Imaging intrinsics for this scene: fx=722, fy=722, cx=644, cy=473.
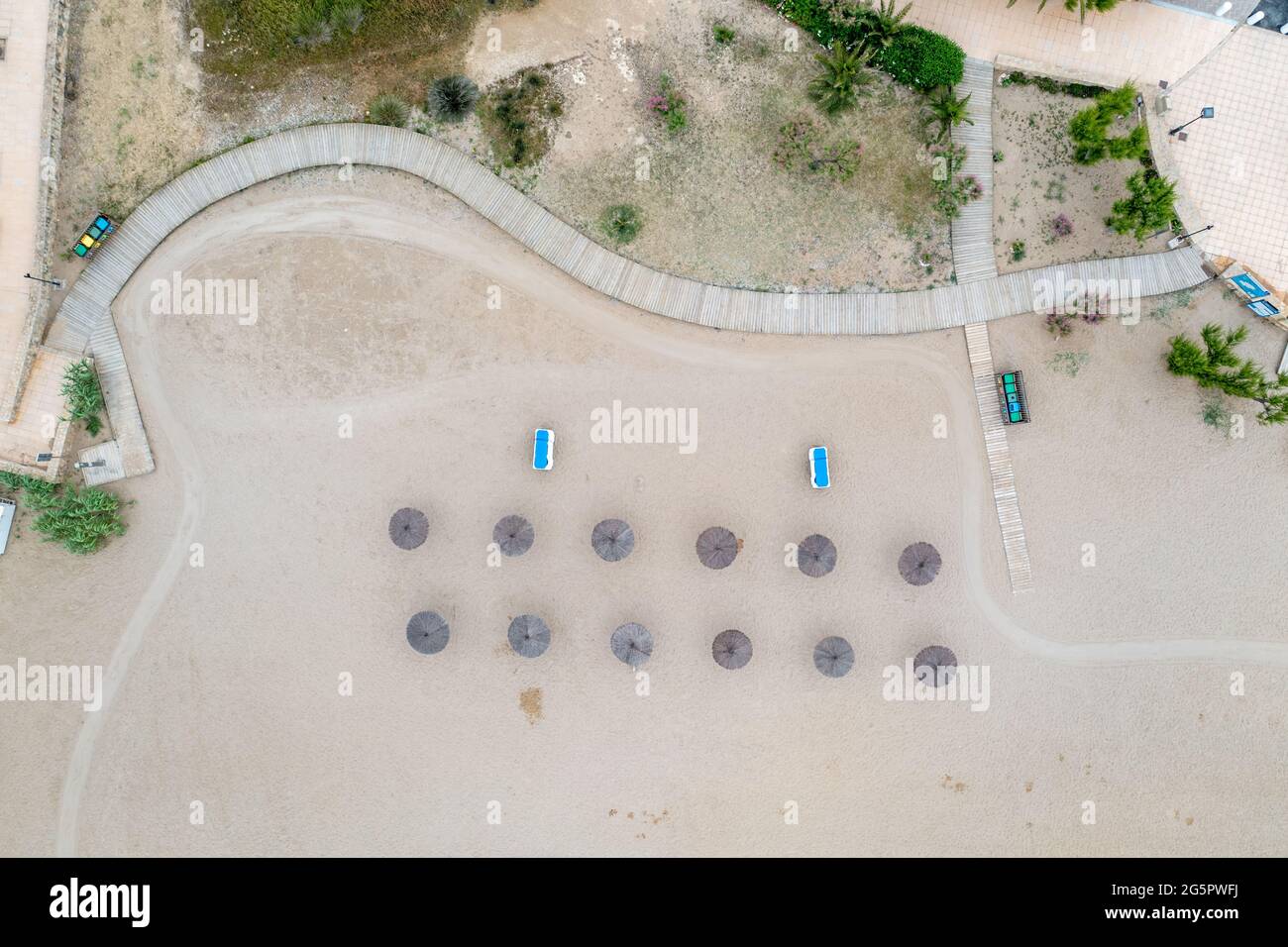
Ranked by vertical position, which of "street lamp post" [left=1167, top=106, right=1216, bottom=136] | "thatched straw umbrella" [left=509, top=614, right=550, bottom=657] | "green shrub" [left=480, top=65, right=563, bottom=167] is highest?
"green shrub" [left=480, top=65, right=563, bottom=167]

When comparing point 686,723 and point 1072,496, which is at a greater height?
point 1072,496

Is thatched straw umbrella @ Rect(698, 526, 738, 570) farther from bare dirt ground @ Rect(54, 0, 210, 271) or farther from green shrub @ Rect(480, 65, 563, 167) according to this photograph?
bare dirt ground @ Rect(54, 0, 210, 271)

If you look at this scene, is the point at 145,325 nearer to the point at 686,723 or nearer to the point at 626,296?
the point at 626,296

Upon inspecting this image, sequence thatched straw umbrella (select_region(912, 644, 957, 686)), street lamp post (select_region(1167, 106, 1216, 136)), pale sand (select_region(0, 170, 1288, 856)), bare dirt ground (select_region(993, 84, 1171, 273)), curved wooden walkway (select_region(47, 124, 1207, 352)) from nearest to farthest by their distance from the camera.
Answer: street lamp post (select_region(1167, 106, 1216, 136)) → thatched straw umbrella (select_region(912, 644, 957, 686)) → curved wooden walkway (select_region(47, 124, 1207, 352)) → bare dirt ground (select_region(993, 84, 1171, 273)) → pale sand (select_region(0, 170, 1288, 856))

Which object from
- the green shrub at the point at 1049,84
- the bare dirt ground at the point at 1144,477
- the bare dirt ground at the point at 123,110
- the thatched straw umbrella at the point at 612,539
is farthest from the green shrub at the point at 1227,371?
the bare dirt ground at the point at 123,110

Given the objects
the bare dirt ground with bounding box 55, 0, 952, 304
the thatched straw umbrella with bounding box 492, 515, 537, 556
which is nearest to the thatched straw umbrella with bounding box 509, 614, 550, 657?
the thatched straw umbrella with bounding box 492, 515, 537, 556

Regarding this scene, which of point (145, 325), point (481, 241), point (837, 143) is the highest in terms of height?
point (837, 143)

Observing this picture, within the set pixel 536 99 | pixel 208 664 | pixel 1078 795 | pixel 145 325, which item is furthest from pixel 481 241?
pixel 1078 795
